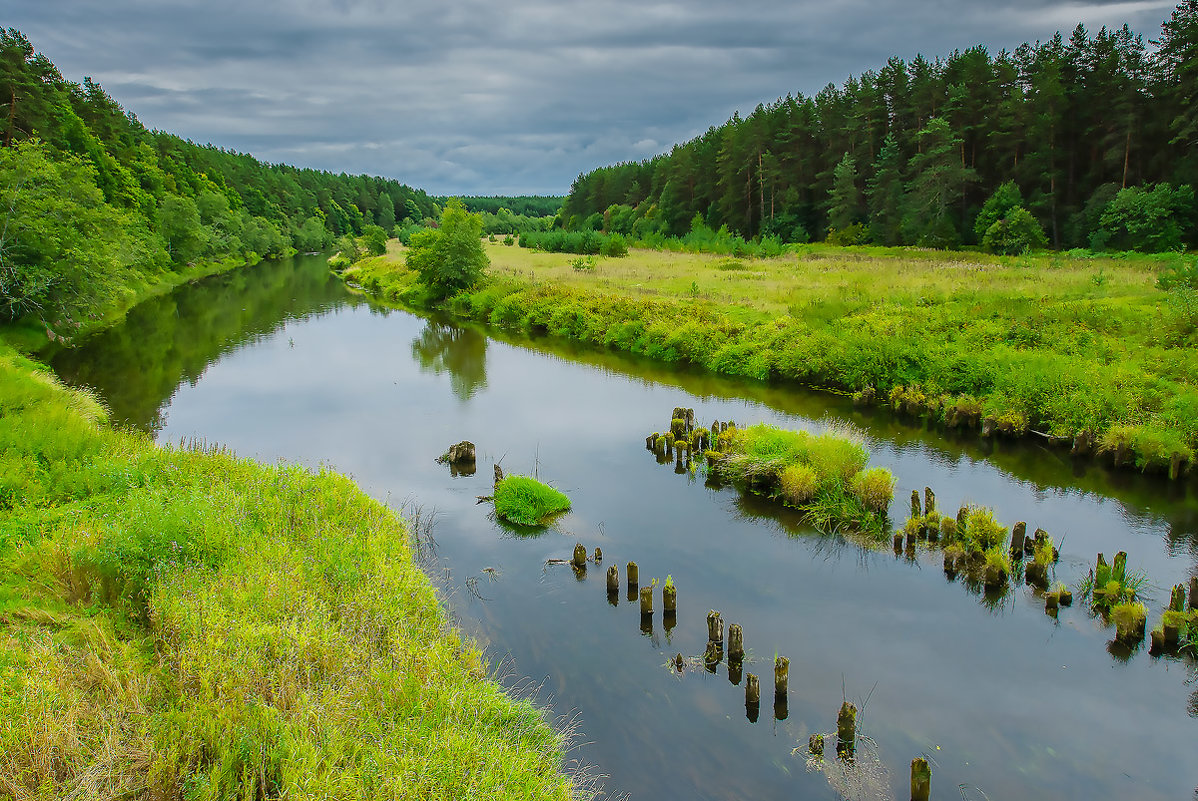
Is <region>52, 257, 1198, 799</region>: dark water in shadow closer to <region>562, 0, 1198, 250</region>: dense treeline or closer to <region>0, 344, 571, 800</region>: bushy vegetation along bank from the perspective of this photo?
<region>0, 344, 571, 800</region>: bushy vegetation along bank

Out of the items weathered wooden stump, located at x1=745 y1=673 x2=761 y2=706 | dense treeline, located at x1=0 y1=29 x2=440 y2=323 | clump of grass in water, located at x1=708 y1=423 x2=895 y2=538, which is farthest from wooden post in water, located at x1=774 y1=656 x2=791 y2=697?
dense treeline, located at x1=0 y1=29 x2=440 y2=323

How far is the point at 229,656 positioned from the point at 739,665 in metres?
7.15

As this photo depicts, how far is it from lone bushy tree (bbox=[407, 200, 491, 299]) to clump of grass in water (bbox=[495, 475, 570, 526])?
36.6 metres

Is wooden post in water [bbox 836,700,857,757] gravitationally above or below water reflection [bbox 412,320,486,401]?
below

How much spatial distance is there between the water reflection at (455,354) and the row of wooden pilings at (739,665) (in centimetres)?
1531

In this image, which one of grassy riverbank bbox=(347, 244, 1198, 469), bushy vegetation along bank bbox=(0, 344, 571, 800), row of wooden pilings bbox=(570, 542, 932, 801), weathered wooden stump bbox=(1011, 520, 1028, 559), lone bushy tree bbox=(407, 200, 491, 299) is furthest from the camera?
lone bushy tree bbox=(407, 200, 491, 299)

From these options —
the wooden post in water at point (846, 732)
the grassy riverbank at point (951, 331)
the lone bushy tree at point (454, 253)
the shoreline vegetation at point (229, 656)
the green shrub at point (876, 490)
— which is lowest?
the wooden post in water at point (846, 732)

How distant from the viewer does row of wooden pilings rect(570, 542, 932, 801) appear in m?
8.93

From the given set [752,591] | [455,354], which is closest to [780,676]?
[752,591]

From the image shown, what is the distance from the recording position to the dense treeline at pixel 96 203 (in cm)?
3103

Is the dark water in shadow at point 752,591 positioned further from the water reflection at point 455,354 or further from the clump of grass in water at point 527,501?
the water reflection at point 455,354

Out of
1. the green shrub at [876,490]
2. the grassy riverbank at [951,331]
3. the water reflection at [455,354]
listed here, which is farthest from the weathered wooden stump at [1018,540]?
the water reflection at [455,354]

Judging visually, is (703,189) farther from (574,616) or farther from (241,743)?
(241,743)

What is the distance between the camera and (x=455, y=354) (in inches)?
1398
